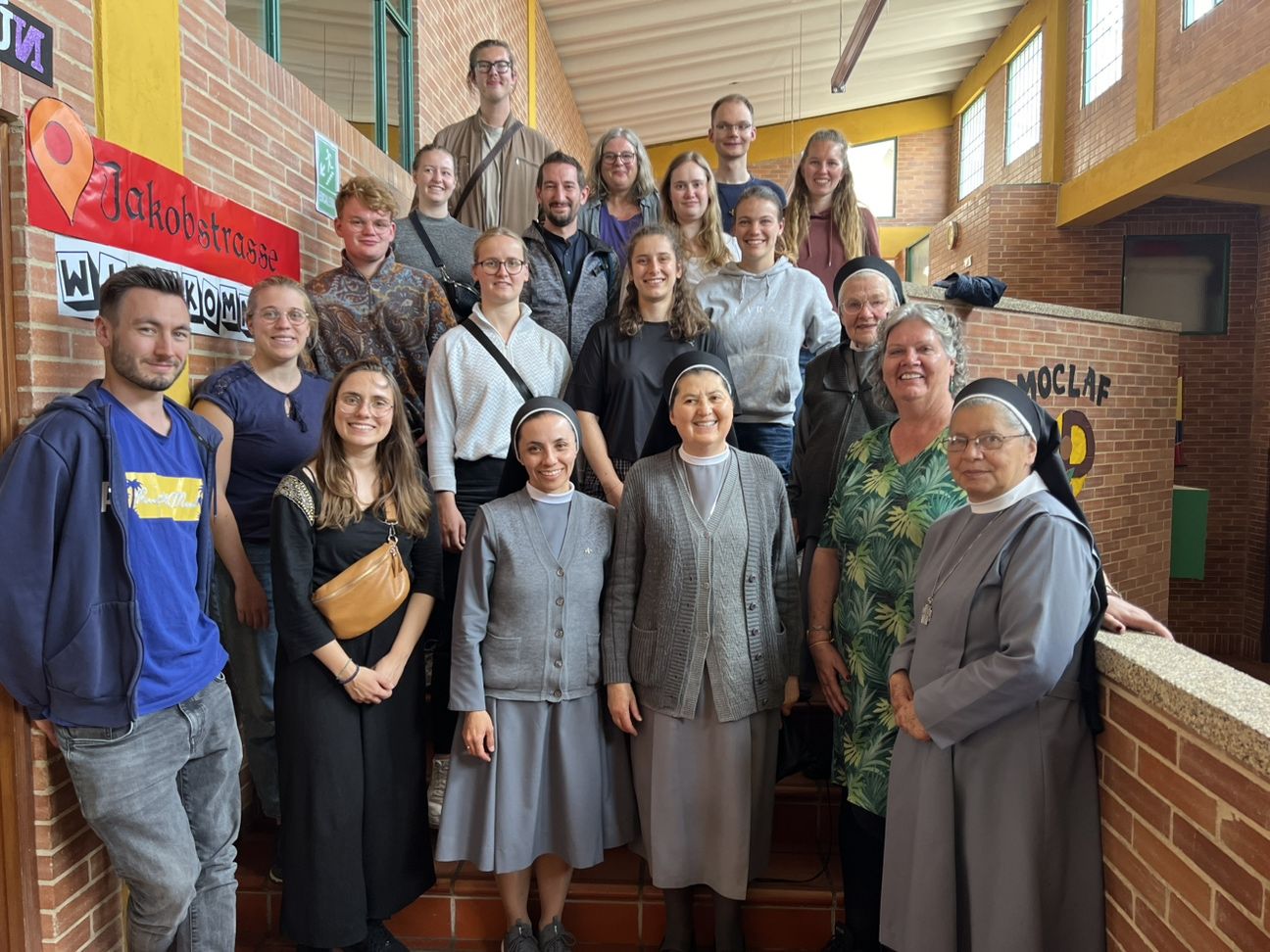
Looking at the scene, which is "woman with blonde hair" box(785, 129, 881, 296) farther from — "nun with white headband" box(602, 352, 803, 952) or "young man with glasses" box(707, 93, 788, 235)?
"nun with white headband" box(602, 352, 803, 952)

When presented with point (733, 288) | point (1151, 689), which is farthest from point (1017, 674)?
point (733, 288)

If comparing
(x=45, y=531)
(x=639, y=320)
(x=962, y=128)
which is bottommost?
(x=45, y=531)

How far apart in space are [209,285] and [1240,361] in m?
11.1

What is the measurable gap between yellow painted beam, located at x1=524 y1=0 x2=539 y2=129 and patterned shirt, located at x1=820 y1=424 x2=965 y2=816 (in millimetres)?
6927

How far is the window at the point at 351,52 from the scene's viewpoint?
13.3ft

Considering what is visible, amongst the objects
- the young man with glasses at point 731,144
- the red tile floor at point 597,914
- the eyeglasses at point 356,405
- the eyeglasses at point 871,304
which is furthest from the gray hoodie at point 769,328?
the red tile floor at point 597,914

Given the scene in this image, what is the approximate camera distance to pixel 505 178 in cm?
452

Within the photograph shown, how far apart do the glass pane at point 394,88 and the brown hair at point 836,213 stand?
3.12m

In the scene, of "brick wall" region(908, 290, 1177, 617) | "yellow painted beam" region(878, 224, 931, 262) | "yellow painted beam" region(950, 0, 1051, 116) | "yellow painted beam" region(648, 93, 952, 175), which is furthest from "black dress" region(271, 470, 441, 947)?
"yellow painted beam" region(878, 224, 931, 262)

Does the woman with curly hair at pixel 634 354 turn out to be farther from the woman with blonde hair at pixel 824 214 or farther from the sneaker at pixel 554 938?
the sneaker at pixel 554 938

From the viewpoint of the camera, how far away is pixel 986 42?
13281mm

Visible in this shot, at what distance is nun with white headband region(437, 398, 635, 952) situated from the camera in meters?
2.50

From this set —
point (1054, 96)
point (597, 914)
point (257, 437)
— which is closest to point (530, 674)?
point (597, 914)

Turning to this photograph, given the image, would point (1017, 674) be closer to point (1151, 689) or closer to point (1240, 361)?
point (1151, 689)
